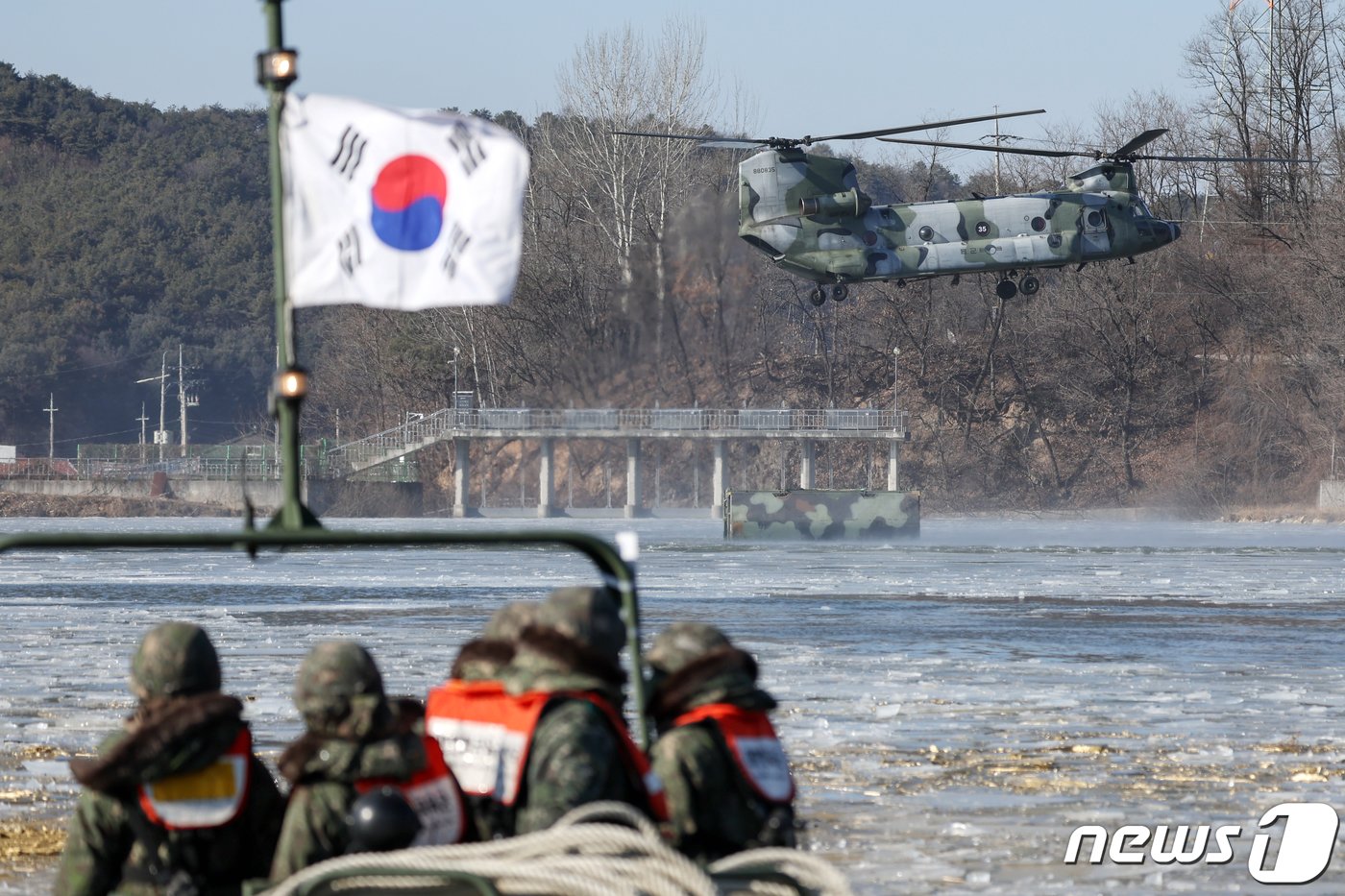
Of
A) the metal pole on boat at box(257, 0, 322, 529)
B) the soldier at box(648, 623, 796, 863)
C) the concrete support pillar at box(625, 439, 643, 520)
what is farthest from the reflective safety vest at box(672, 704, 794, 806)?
the concrete support pillar at box(625, 439, 643, 520)

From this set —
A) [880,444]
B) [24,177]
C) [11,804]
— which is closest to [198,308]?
[24,177]

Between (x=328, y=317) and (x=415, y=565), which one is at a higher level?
(x=328, y=317)

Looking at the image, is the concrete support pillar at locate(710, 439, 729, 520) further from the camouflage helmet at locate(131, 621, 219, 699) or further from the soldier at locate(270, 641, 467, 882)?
the soldier at locate(270, 641, 467, 882)

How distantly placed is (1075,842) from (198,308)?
149 metres

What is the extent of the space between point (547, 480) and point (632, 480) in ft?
11.0

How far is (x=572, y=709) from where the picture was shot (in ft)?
17.5

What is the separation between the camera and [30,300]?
14462 cm

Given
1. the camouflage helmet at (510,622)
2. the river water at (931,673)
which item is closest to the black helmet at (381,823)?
the camouflage helmet at (510,622)

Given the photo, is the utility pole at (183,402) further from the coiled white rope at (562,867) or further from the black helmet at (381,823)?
the coiled white rope at (562,867)

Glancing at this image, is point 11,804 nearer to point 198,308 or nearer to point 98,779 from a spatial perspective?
point 98,779

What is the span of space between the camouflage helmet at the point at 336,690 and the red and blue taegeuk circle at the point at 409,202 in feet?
4.01

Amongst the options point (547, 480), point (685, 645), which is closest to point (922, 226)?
point (547, 480)

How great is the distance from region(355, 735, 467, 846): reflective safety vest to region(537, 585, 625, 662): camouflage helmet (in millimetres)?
482

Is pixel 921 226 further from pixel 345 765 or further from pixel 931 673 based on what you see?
pixel 345 765
